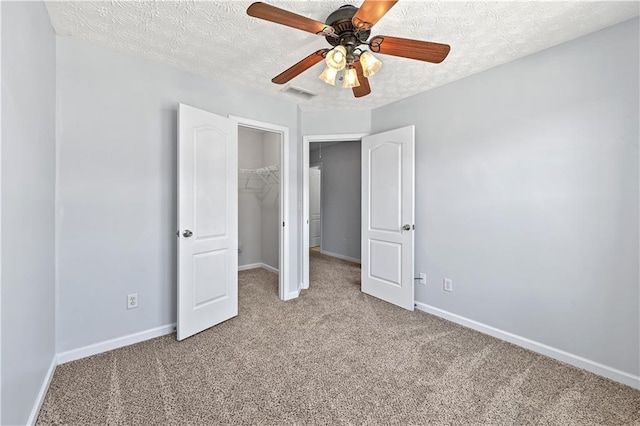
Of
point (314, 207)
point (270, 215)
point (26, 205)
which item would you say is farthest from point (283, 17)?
point (314, 207)

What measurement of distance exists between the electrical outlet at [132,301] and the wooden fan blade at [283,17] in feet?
7.57

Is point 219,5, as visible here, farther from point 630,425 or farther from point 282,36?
point 630,425

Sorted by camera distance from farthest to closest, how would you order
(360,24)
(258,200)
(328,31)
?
(258,200), (328,31), (360,24)

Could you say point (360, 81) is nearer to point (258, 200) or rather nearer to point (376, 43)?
point (376, 43)

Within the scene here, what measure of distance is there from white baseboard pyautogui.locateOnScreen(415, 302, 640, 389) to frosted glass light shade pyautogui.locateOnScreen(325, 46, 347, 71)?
257 centimetres

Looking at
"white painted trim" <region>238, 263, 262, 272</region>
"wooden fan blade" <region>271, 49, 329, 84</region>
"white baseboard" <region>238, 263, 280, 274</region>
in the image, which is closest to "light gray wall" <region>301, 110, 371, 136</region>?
"wooden fan blade" <region>271, 49, 329, 84</region>

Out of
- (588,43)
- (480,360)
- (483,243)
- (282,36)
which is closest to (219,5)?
(282,36)

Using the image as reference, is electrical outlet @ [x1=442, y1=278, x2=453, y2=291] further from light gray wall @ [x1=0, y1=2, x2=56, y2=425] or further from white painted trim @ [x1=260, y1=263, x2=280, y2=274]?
light gray wall @ [x1=0, y1=2, x2=56, y2=425]

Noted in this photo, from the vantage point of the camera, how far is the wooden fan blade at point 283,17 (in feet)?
4.17

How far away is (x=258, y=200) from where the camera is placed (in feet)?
16.8

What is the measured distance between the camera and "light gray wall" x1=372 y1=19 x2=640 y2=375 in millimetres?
1913

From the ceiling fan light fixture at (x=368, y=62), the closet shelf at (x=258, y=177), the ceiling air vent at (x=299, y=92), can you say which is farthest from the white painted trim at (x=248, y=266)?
the ceiling fan light fixture at (x=368, y=62)

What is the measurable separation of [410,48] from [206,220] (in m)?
2.13

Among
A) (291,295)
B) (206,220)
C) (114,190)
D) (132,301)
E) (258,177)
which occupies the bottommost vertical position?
(291,295)
